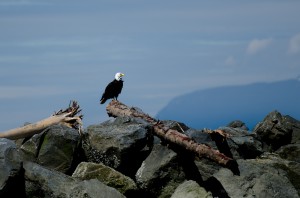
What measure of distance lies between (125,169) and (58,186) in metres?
3.54

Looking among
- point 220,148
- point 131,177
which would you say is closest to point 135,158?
point 131,177

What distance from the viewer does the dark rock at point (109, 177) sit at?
16.8m

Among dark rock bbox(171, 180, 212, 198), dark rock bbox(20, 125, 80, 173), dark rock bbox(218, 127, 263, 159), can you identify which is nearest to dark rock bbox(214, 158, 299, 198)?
dark rock bbox(171, 180, 212, 198)

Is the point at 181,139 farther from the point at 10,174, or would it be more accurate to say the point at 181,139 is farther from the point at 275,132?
the point at 275,132

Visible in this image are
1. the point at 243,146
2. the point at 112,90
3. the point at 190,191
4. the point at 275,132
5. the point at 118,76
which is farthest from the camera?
the point at 118,76

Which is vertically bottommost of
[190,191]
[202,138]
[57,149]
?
[190,191]

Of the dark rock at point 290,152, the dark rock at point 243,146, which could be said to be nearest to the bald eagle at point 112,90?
the dark rock at point 243,146

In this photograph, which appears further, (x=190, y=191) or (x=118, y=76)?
(x=118, y=76)

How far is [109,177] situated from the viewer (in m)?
16.9

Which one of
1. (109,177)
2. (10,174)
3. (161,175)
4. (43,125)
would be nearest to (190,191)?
(161,175)

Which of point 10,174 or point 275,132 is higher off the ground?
point 275,132

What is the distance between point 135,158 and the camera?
18547 mm

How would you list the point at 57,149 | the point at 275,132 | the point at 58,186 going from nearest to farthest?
the point at 58,186
the point at 57,149
the point at 275,132

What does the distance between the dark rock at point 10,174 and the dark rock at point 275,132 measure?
1317 cm
